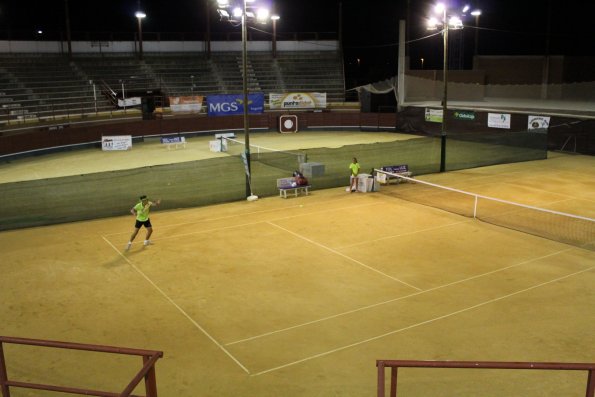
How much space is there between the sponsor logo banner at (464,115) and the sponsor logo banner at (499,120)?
1.62 meters

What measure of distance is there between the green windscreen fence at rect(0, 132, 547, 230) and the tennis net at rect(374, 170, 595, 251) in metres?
3.74

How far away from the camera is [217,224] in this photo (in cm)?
1994

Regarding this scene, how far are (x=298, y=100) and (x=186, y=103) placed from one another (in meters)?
9.94

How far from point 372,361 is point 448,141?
3047 cm

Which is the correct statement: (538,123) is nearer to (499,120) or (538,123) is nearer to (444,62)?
(499,120)

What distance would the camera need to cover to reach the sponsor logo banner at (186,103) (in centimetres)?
4847

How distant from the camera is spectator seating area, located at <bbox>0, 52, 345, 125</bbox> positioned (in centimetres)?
4475

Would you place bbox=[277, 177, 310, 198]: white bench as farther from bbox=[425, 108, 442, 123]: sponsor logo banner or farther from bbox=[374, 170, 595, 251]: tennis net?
bbox=[425, 108, 442, 123]: sponsor logo banner

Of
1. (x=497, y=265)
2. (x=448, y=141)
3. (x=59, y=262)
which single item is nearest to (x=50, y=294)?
(x=59, y=262)

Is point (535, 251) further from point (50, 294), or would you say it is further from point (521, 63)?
point (521, 63)

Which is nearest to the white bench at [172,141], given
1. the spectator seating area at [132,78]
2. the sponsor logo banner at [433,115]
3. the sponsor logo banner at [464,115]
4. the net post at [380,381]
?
the spectator seating area at [132,78]

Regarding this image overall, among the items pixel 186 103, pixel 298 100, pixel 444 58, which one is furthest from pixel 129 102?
pixel 444 58

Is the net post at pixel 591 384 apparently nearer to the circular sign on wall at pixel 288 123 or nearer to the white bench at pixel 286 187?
the white bench at pixel 286 187

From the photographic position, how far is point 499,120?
3953cm
